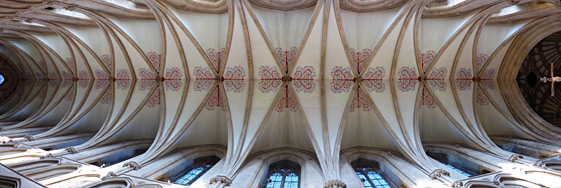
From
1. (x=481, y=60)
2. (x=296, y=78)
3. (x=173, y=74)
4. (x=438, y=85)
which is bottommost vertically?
(x=438, y=85)

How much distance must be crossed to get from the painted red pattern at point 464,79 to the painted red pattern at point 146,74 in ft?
47.4

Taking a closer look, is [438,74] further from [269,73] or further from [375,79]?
[269,73]

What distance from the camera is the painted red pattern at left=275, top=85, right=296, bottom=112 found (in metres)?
11.5

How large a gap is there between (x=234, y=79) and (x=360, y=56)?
583 cm

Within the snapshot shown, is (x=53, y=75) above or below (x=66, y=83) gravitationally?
above

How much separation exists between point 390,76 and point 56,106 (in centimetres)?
1732

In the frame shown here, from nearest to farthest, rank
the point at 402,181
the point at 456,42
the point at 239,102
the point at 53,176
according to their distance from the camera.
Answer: the point at 53,176 → the point at 402,181 → the point at 456,42 → the point at 239,102

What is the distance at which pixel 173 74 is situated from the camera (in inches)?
475

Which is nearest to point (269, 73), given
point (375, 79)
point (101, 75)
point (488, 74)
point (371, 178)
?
point (375, 79)

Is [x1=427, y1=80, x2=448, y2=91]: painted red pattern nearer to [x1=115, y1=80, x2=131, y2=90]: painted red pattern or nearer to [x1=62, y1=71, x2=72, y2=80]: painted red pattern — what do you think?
[x1=115, y1=80, x2=131, y2=90]: painted red pattern

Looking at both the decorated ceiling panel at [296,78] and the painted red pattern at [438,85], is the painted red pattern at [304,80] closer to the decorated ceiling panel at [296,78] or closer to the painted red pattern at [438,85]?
the decorated ceiling panel at [296,78]

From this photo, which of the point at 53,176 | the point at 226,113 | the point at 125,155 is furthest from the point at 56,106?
the point at 226,113

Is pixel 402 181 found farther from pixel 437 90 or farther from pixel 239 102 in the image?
pixel 239 102

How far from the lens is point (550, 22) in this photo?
362 inches
